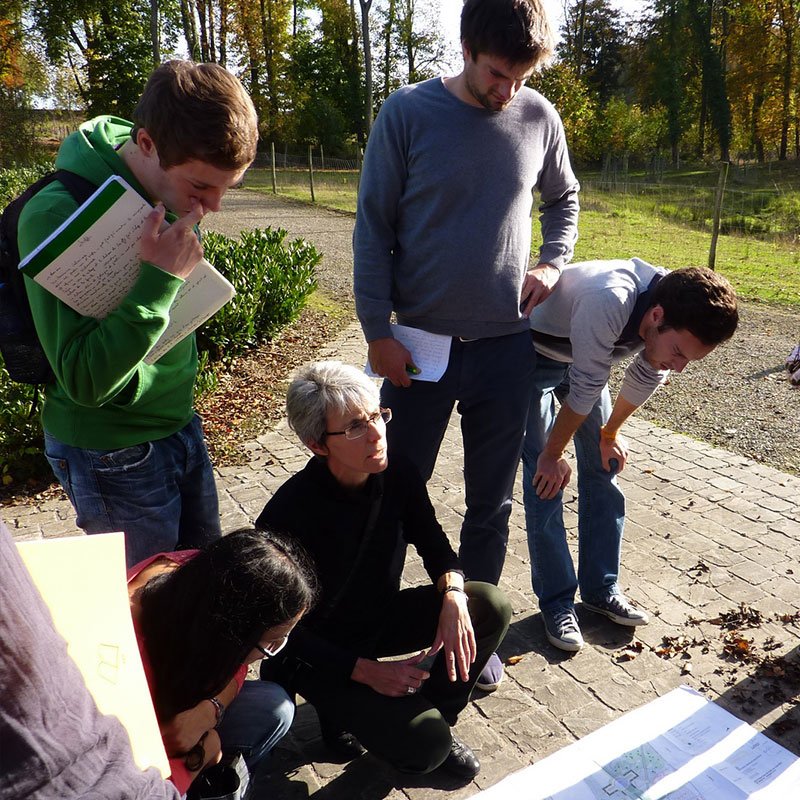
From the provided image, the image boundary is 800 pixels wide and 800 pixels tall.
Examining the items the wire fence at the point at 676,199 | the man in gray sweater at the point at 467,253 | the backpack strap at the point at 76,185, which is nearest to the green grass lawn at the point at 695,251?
the wire fence at the point at 676,199

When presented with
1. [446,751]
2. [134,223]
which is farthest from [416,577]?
[134,223]

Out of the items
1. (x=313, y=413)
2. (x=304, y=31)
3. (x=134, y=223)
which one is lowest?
(x=313, y=413)

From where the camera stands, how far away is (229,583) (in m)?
1.64

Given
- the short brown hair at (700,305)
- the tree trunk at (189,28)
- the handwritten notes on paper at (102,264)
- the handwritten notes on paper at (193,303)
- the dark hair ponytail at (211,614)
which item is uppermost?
the tree trunk at (189,28)

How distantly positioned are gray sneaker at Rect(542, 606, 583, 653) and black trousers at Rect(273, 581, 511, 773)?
0.68 meters

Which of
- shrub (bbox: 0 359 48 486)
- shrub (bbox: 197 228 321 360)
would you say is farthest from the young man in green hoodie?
shrub (bbox: 197 228 321 360)

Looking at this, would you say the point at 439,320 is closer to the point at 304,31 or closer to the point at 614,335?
the point at 614,335

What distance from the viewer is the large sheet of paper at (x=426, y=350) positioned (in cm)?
268

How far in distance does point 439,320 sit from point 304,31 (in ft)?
166

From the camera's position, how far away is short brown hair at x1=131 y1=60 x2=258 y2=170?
1.58 meters

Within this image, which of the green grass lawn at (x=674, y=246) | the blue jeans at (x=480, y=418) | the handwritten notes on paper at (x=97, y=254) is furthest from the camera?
the green grass lawn at (x=674, y=246)

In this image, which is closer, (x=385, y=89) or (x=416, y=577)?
(x=416, y=577)

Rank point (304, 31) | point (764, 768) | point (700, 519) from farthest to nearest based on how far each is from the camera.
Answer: point (304, 31)
point (700, 519)
point (764, 768)

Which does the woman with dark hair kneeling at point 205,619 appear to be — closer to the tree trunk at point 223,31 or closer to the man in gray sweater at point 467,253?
the man in gray sweater at point 467,253
